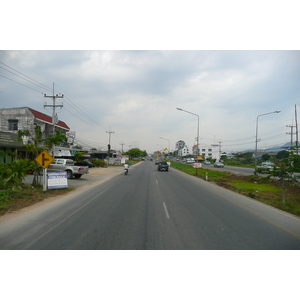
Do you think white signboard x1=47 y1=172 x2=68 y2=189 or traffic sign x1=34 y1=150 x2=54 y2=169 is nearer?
traffic sign x1=34 y1=150 x2=54 y2=169

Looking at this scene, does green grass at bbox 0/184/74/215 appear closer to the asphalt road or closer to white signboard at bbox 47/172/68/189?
white signboard at bbox 47/172/68/189

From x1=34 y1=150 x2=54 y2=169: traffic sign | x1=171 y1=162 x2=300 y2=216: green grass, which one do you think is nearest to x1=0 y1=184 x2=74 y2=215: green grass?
x1=34 y1=150 x2=54 y2=169: traffic sign

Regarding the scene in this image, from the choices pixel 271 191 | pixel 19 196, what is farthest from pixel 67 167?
pixel 271 191

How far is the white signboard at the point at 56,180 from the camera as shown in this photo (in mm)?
13613

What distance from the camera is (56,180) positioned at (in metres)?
13.9

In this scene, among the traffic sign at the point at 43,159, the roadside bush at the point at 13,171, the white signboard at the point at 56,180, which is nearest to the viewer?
the roadside bush at the point at 13,171

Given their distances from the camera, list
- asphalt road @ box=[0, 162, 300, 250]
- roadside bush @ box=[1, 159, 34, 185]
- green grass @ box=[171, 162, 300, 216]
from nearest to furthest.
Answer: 1. asphalt road @ box=[0, 162, 300, 250]
2. green grass @ box=[171, 162, 300, 216]
3. roadside bush @ box=[1, 159, 34, 185]

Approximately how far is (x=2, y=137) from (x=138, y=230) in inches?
896

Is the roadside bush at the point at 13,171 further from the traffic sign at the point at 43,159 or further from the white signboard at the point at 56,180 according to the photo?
the white signboard at the point at 56,180

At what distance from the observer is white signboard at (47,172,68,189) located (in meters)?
13.6

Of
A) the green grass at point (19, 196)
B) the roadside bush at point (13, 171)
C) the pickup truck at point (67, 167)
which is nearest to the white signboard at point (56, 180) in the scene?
the green grass at point (19, 196)

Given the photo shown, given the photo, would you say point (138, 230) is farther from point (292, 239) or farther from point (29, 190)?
point (29, 190)

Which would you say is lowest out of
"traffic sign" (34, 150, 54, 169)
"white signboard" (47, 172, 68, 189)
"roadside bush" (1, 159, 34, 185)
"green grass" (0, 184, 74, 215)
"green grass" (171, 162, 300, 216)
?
"green grass" (171, 162, 300, 216)

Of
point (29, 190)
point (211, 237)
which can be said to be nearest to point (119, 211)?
point (211, 237)
